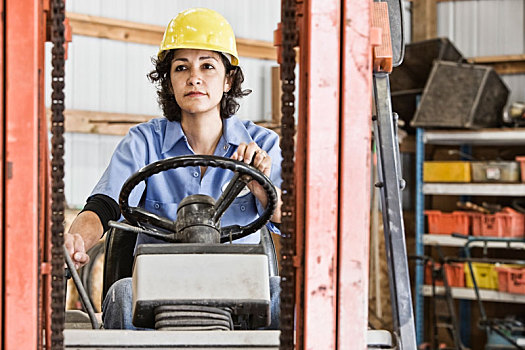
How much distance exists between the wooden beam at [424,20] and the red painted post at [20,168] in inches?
325

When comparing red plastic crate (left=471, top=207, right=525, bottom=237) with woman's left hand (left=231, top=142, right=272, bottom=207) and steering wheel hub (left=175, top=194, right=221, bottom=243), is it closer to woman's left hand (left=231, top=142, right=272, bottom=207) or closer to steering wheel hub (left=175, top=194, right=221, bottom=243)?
woman's left hand (left=231, top=142, right=272, bottom=207)

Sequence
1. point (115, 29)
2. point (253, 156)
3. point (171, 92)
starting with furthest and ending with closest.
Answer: point (115, 29) < point (171, 92) < point (253, 156)

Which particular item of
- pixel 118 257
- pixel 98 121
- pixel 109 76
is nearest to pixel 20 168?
pixel 118 257

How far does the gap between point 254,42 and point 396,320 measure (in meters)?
6.75

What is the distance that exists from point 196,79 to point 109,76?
5.04 metres

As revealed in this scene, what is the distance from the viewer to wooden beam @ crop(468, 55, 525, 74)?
8977 mm

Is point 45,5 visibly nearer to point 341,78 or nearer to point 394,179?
point 341,78

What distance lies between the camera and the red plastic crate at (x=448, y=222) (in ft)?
25.5

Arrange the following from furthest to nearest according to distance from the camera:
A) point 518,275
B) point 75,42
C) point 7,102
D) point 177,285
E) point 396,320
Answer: point 75,42
point 518,275
point 396,320
point 177,285
point 7,102

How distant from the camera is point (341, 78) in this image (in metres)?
1.78

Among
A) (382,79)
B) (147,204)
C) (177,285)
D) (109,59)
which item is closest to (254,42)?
(109,59)

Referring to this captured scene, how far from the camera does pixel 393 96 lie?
28.6 feet

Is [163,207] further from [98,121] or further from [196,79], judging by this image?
[98,121]

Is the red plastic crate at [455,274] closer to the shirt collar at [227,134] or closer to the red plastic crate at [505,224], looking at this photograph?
the red plastic crate at [505,224]
